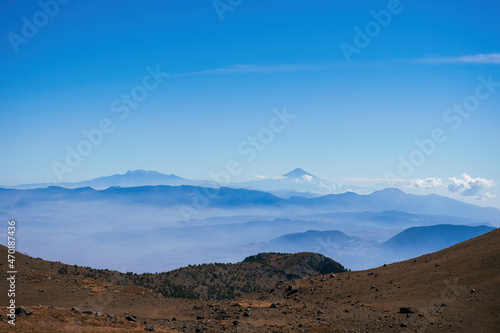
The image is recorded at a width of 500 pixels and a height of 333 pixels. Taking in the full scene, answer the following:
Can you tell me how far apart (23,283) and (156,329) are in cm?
2344

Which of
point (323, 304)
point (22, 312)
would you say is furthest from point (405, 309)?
point (22, 312)

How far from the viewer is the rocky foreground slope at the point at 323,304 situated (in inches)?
851

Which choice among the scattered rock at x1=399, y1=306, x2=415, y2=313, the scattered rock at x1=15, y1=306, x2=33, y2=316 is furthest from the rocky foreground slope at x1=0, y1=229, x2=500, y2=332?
the scattered rock at x1=15, y1=306, x2=33, y2=316

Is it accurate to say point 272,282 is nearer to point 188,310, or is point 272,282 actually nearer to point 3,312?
point 188,310

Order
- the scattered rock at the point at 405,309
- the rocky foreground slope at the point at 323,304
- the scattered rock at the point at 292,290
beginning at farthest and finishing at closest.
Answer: the scattered rock at the point at 292,290, the scattered rock at the point at 405,309, the rocky foreground slope at the point at 323,304

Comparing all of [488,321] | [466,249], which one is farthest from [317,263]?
[488,321]

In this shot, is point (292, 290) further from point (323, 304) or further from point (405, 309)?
point (405, 309)

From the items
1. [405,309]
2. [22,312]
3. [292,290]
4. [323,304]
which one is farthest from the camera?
[292,290]

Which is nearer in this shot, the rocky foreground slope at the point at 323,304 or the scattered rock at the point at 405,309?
the rocky foreground slope at the point at 323,304

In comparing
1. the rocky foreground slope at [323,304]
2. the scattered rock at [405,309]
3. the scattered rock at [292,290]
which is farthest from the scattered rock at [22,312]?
the scattered rock at [405,309]

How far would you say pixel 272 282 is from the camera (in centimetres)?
6812

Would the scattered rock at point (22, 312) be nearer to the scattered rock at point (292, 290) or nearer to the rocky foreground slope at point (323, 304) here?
the rocky foreground slope at point (323, 304)

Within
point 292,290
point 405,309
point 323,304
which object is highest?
point 292,290

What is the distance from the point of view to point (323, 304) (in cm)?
2827
